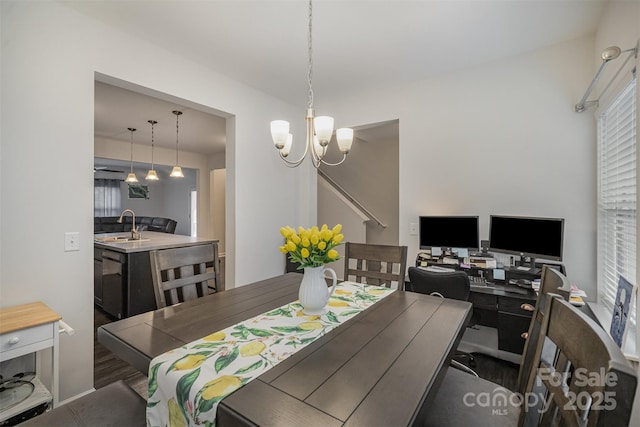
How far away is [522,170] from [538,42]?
106cm

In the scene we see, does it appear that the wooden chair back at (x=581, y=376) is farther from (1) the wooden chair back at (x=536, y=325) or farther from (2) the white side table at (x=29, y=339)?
(2) the white side table at (x=29, y=339)

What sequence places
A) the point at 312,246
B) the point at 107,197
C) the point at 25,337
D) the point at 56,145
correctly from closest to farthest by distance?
the point at 312,246 → the point at 25,337 → the point at 56,145 → the point at 107,197

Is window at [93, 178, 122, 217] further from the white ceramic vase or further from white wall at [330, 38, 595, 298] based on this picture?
the white ceramic vase

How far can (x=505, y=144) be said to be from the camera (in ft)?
8.64

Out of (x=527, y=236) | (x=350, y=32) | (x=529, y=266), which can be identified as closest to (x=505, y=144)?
(x=527, y=236)

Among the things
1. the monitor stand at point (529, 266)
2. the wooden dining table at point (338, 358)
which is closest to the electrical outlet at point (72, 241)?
the wooden dining table at point (338, 358)

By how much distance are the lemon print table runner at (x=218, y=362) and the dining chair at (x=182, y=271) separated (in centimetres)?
63

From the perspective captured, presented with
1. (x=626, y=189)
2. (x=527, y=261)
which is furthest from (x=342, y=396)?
(x=527, y=261)

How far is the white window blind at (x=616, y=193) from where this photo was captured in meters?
1.67

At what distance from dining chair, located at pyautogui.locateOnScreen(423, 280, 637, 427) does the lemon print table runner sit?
1.93ft

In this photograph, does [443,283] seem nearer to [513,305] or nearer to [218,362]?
[513,305]

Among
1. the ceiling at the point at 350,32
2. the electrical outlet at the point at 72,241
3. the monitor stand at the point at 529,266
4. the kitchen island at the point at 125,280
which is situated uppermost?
the ceiling at the point at 350,32

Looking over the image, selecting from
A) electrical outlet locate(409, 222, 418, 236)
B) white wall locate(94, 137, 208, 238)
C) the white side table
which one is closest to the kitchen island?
the white side table

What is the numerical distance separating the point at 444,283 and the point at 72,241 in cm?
262
